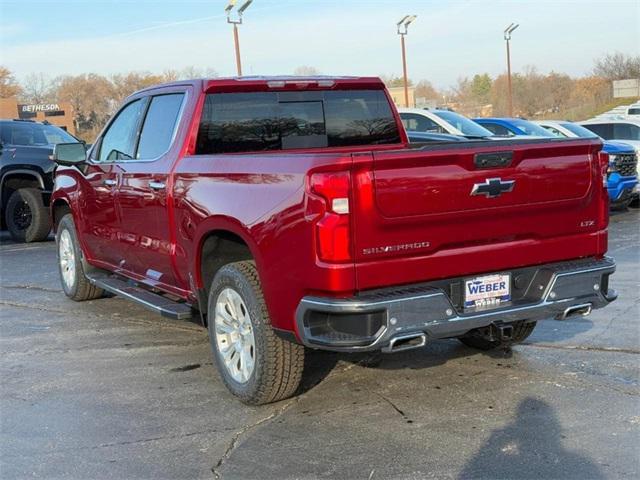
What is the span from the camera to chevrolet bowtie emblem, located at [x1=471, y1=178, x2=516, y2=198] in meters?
3.95

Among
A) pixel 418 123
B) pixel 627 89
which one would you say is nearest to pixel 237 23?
pixel 418 123

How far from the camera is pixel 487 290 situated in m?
4.14

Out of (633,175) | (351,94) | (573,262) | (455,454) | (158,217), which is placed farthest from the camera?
(633,175)

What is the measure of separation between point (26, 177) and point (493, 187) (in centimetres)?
964

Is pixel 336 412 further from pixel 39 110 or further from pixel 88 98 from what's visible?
pixel 88 98

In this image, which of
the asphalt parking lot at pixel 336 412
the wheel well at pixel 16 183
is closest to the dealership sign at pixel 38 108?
the wheel well at pixel 16 183

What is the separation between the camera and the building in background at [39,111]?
69.1 meters

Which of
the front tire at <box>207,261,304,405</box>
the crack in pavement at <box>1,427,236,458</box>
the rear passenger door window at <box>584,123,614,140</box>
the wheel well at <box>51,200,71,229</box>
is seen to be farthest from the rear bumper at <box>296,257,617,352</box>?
the rear passenger door window at <box>584,123,614,140</box>

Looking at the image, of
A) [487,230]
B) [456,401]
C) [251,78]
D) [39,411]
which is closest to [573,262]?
[487,230]

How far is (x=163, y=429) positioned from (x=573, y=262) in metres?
2.52

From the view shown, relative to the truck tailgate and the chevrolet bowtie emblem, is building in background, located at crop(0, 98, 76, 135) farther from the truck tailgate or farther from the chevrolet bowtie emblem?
the chevrolet bowtie emblem

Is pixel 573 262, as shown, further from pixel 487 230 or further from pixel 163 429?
pixel 163 429

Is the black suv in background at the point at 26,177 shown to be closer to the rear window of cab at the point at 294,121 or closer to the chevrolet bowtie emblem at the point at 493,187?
the rear window of cab at the point at 294,121

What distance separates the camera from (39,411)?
4.57 metres
